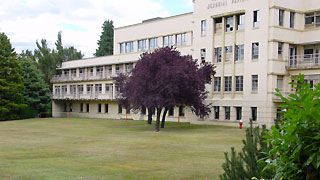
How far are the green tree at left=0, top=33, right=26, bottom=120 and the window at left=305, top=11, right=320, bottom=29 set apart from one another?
4512 centimetres

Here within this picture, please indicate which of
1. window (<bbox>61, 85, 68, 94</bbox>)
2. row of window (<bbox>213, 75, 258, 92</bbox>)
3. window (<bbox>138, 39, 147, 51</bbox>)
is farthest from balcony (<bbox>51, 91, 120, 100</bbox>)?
row of window (<bbox>213, 75, 258, 92</bbox>)

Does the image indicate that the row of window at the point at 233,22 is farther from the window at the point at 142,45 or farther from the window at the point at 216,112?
the window at the point at 142,45

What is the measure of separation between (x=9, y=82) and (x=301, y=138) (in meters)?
65.6

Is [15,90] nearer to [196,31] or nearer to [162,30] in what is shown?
[162,30]

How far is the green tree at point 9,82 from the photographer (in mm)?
63625

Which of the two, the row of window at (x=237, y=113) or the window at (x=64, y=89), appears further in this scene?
the window at (x=64, y=89)

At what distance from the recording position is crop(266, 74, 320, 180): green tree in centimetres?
436

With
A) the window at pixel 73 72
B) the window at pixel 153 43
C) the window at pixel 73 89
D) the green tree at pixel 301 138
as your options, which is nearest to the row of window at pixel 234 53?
the window at pixel 153 43

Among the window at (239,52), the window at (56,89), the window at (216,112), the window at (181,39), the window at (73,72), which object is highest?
the window at (181,39)

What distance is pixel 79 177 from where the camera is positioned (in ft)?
50.2

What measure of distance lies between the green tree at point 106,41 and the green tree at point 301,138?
97.9 m

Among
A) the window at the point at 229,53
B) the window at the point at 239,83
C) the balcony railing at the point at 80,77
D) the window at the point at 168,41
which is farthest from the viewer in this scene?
the balcony railing at the point at 80,77

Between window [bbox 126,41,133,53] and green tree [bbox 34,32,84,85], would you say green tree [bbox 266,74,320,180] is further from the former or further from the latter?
green tree [bbox 34,32,84,85]

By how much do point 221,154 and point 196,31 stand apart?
3143cm
